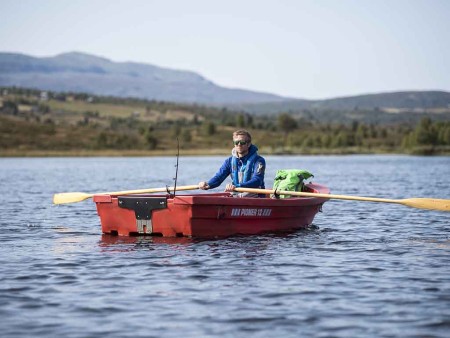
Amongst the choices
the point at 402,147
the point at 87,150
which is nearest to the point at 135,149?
the point at 87,150

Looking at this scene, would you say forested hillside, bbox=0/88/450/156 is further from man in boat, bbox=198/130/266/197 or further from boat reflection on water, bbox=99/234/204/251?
boat reflection on water, bbox=99/234/204/251

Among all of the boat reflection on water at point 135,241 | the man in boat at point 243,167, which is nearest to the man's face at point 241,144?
the man in boat at point 243,167

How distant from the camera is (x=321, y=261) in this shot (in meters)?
13.8

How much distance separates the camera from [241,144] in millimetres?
17281

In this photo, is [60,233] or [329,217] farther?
[329,217]

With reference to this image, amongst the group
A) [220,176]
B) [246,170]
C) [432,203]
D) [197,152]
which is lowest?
[197,152]

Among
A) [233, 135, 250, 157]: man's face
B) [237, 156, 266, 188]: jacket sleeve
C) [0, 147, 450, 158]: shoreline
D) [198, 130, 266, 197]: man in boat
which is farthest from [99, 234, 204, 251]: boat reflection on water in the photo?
[0, 147, 450, 158]: shoreline

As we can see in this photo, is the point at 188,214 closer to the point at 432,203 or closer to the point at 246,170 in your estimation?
the point at 246,170

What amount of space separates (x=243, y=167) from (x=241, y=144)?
2.03 feet

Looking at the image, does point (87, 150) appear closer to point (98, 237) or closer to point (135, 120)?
point (135, 120)

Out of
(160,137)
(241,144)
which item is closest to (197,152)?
(160,137)

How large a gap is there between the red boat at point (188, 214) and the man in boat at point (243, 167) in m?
0.85

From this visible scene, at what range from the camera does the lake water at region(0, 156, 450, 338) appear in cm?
947

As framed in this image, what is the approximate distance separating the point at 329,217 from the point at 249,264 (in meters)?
9.68
